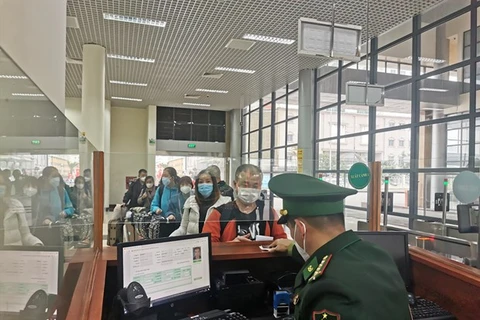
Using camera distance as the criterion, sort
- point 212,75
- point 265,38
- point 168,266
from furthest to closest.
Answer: point 212,75 → point 265,38 → point 168,266

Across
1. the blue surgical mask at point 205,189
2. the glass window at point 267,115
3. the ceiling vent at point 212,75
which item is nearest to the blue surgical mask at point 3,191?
the blue surgical mask at point 205,189

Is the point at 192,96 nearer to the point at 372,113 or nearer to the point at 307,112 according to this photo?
the point at 307,112

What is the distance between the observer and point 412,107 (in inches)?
199

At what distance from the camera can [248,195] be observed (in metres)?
2.81

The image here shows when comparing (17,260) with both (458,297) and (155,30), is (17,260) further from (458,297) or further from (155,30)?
(155,30)

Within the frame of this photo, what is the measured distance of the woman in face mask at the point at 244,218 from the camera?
8.74ft

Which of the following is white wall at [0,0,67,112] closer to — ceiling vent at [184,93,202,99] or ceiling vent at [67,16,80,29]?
ceiling vent at [67,16,80,29]

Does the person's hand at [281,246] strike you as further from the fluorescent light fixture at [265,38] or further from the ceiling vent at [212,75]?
the ceiling vent at [212,75]

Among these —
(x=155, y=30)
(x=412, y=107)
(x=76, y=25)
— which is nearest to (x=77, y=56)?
(x=76, y=25)

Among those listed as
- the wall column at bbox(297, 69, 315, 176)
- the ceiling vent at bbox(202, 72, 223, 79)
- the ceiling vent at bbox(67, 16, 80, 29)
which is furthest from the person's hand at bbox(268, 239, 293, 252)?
the ceiling vent at bbox(202, 72, 223, 79)

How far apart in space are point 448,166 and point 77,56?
6.74 meters

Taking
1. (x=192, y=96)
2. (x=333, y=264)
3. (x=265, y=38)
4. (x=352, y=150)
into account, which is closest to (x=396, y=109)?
(x=352, y=150)

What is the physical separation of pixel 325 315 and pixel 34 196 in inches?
34.1

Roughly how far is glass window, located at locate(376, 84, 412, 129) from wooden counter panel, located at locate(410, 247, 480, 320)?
348 centimetres
